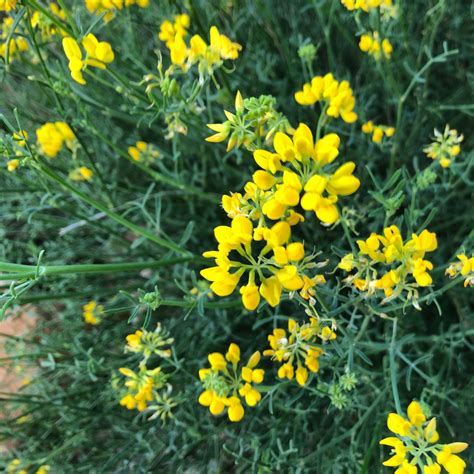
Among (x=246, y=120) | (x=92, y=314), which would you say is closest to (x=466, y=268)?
(x=246, y=120)

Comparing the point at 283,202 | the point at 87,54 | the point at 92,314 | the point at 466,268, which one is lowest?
the point at 92,314

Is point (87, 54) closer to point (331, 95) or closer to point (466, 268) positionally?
point (331, 95)

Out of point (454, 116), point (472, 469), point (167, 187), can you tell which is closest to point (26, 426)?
point (167, 187)

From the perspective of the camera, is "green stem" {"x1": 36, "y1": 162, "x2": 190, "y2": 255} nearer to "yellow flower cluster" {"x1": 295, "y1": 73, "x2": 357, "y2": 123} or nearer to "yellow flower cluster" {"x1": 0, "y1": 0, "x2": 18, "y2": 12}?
"yellow flower cluster" {"x1": 0, "y1": 0, "x2": 18, "y2": 12}

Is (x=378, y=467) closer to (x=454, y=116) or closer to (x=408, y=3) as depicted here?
(x=454, y=116)

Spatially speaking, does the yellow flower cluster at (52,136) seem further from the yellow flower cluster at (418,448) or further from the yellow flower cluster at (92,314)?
the yellow flower cluster at (418,448)

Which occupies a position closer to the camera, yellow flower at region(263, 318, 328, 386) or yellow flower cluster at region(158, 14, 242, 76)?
yellow flower at region(263, 318, 328, 386)

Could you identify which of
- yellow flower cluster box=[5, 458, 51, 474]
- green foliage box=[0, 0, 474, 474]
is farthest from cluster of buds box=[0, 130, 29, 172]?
yellow flower cluster box=[5, 458, 51, 474]
